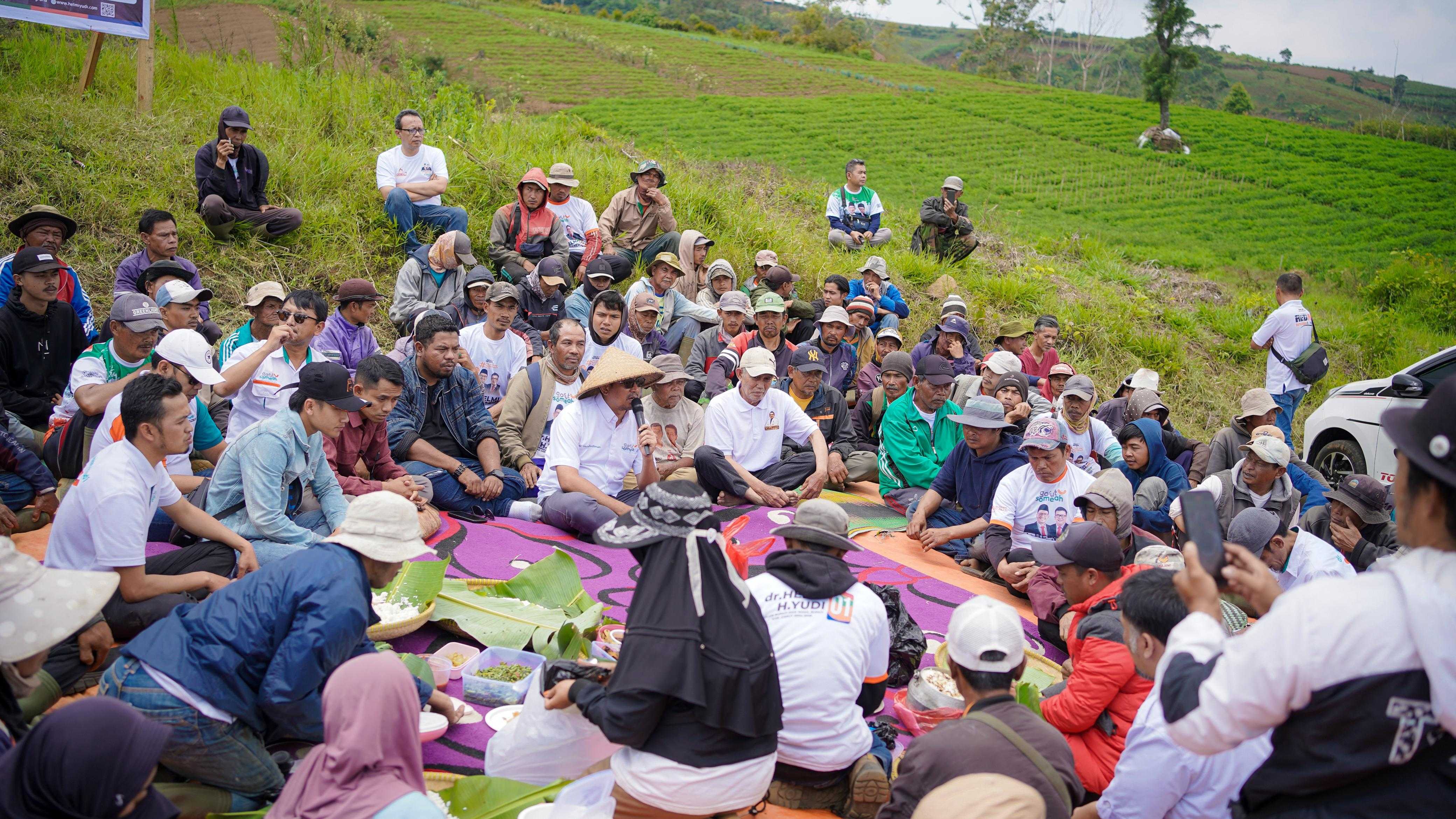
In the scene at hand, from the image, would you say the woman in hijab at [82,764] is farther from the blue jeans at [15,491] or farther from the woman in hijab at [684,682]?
the blue jeans at [15,491]

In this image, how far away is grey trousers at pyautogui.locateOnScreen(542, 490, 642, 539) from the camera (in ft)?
19.0

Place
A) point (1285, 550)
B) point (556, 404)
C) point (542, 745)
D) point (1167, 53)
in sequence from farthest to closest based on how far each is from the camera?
point (1167, 53) → point (556, 404) → point (1285, 550) → point (542, 745)

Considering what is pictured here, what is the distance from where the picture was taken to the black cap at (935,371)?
23.3ft

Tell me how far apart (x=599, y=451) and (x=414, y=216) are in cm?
459

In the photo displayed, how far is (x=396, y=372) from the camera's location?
5.17 metres

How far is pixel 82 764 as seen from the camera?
2.13 m

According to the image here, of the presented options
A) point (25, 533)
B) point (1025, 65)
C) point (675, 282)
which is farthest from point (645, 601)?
point (1025, 65)

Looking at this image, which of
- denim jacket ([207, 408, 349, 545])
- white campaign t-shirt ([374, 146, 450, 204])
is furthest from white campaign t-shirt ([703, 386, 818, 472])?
white campaign t-shirt ([374, 146, 450, 204])

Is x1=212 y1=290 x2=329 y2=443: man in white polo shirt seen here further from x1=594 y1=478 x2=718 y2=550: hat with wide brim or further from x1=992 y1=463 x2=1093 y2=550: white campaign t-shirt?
x1=992 y1=463 x2=1093 y2=550: white campaign t-shirt

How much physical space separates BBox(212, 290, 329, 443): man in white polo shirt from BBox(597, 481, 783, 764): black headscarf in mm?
3644

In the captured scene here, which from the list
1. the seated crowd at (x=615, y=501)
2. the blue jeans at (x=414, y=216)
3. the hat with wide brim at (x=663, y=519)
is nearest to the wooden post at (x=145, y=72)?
the seated crowd at (x=615, y=501)

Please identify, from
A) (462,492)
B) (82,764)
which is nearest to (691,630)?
(82,764)

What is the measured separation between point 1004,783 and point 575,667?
1.38 meters

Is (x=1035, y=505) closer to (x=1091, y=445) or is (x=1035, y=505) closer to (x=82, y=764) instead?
(x=1091, y=445)
